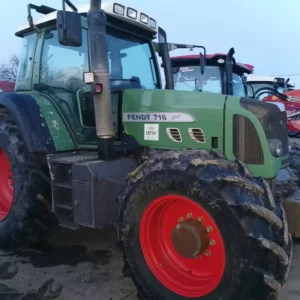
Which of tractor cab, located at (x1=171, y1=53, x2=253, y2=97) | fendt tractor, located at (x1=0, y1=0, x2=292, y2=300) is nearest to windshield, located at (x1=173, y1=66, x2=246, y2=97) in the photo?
tractor cab, located at (x1=171, y1=53, x2=253, y2=97)

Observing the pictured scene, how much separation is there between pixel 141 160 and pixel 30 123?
1059 mm

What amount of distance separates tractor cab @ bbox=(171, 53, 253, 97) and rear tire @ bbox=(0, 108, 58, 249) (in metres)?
4.28

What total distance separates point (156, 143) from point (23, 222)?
146cm

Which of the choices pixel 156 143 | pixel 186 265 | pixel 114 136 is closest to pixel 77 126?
pixel 114 136

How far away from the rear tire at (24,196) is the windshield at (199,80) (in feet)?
14.2

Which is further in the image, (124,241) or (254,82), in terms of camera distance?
(254,82)

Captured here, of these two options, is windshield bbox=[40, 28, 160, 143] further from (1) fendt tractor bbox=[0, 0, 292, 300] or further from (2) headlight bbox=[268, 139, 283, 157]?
(2) headlight bbox=[268, 139, 283, 157]

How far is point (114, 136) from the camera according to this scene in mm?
3586

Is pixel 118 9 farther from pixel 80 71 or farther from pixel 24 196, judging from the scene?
pixel 24 196

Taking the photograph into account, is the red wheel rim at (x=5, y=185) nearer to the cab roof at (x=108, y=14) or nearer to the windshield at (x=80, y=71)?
the windshield at (x=80, y=71)

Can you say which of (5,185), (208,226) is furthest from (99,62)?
(5,185)

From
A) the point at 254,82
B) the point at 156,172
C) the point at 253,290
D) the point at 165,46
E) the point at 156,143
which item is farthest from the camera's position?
the point at 254,82

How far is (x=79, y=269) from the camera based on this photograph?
11.8 ft

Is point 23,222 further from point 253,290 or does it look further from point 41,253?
point 253,290
